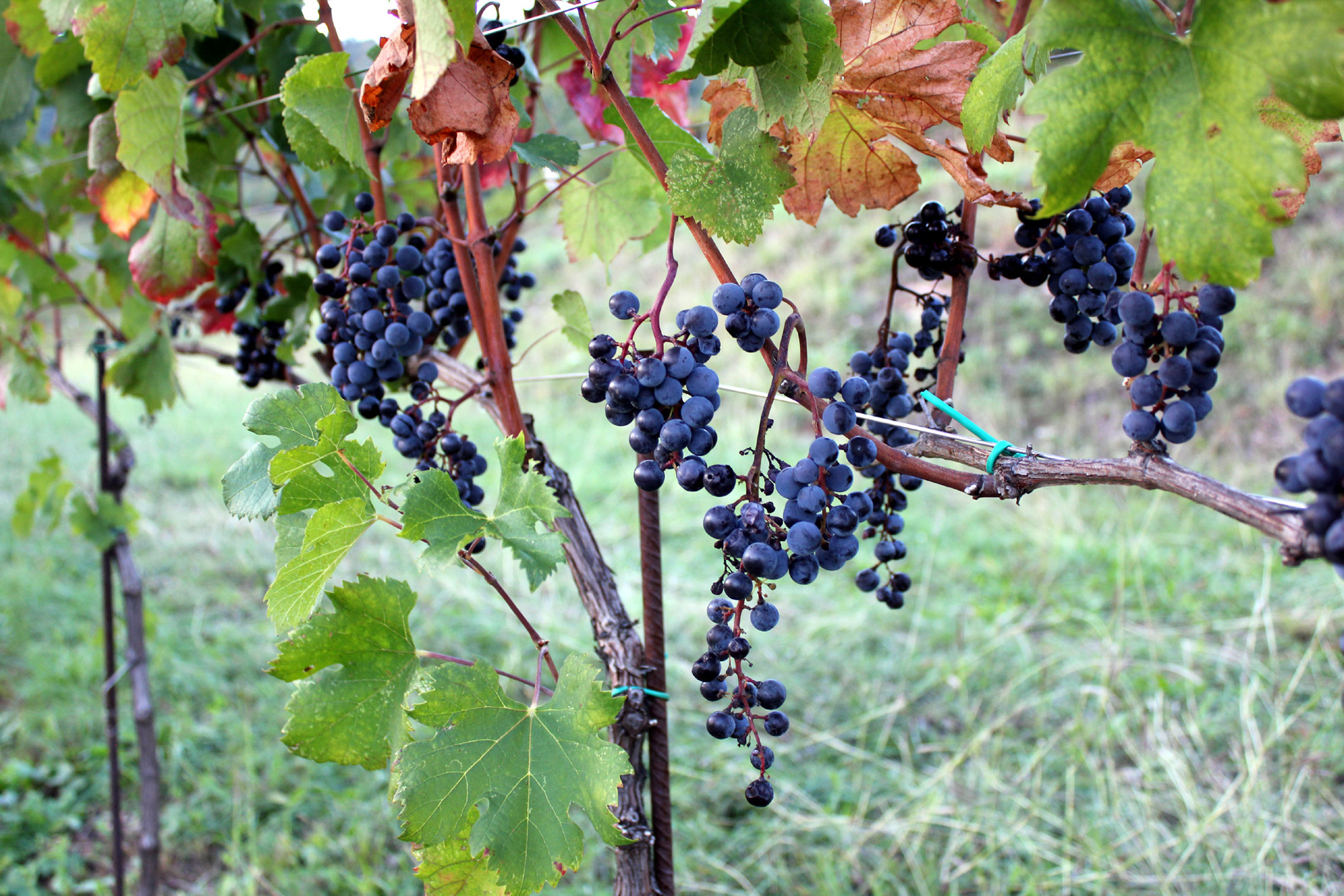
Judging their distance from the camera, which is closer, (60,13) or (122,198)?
(60,13)

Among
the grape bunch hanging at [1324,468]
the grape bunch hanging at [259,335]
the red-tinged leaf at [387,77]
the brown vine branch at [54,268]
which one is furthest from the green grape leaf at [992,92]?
the brown vine branch at [54,268]

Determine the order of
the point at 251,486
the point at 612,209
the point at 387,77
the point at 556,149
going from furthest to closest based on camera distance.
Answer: the point at 612,209 → the point at 556,149 → the point at 251,486 → the point at 387,77

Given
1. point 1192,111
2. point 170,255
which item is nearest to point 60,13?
point 170,255

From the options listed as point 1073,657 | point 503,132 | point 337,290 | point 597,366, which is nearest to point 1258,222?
point 597,366

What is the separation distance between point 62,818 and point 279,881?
74 centimetres

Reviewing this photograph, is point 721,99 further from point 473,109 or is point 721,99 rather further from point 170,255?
point 170,255

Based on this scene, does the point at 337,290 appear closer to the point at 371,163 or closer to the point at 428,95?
the point at 371,163

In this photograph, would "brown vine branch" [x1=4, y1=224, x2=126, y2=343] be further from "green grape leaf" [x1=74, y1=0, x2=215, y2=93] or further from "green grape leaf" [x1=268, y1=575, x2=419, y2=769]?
"green grape leaf" [x1=268, y1=575, x2=419, y2=769]

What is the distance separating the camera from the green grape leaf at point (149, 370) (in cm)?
159

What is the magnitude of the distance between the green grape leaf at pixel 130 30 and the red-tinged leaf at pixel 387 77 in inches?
15.8

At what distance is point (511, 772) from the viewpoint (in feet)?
2.42

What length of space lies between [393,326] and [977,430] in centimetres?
67

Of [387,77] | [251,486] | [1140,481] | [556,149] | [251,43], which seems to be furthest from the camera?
[251,43]

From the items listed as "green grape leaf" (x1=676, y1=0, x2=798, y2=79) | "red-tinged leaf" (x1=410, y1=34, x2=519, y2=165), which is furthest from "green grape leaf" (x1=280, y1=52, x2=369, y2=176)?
"green grape leaf" (x1=676, y1=0, x2=798, y2=79)
